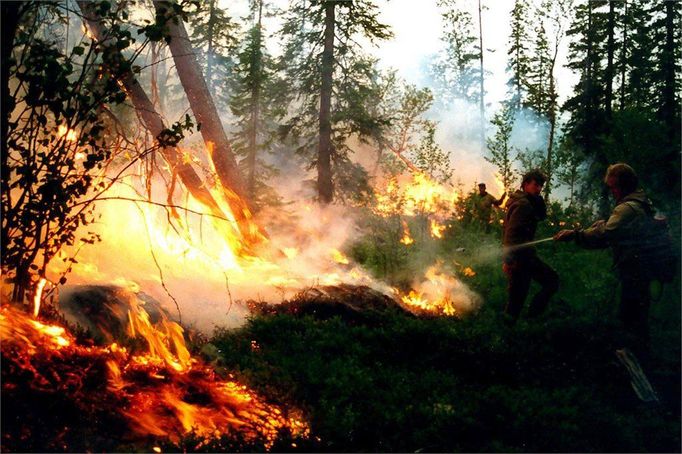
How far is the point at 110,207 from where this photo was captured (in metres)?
9.84

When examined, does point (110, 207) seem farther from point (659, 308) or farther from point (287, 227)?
point (659, 308)

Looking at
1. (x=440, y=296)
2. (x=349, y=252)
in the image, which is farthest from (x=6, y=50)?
(x=349, y=252)

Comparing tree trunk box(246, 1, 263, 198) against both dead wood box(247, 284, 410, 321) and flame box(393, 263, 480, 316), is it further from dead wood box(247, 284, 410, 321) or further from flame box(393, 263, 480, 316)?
dead wood box(247, 284, 410, 321)

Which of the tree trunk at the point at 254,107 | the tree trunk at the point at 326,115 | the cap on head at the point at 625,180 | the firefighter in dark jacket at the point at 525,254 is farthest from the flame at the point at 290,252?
the tree trunk at the point at 254,107

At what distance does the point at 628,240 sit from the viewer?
6.17 metres

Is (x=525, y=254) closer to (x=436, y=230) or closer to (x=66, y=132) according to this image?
(x=66, y=132)

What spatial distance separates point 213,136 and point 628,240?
8.22 m

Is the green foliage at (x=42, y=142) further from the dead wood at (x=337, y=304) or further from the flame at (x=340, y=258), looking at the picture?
the flame at (x=340, y=258)

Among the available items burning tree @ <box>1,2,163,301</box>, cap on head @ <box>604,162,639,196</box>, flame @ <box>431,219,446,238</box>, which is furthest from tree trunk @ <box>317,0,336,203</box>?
burning tree @ <box>1,2,163,301</box>

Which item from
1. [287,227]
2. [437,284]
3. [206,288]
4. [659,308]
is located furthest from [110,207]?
[659,308]

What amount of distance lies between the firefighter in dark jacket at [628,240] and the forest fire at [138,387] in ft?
14.6

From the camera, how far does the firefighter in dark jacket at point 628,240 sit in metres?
6.11

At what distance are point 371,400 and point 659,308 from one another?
6.45 m

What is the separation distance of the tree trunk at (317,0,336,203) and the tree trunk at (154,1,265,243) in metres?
8.55
